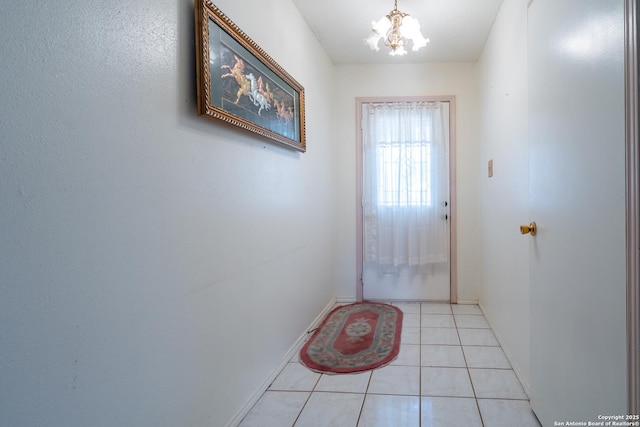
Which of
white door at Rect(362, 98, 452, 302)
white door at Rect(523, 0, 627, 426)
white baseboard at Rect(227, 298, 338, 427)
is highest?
white door at Rect(523, 0, 627, 426)

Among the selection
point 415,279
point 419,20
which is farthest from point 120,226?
point 415,279

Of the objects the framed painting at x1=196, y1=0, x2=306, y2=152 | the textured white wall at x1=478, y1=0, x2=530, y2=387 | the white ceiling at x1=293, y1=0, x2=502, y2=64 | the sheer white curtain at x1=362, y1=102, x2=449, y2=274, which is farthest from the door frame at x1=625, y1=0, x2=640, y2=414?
the sheer white curtain at x1=362, y1=102, x2=449, y2=274

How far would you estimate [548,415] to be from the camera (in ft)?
4.64

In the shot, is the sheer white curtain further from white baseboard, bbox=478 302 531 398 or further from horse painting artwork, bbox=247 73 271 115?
horse painting artwork, bbox=247 73 271 115

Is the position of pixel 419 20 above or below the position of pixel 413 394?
above

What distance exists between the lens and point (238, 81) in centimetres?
154

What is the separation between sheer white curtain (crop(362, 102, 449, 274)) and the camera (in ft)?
11.1

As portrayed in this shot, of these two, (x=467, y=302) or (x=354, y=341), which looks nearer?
(x=354, y=341)

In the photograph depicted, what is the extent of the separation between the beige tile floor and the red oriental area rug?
81 millimetres

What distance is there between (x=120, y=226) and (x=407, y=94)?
3.13m

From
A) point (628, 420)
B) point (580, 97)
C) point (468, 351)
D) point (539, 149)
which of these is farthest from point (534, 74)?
point (468, 351)

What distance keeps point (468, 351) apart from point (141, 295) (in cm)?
212

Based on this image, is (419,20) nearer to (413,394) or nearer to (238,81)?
(238,81)

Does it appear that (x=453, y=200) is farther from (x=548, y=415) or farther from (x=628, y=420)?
(x=628, y=420)
